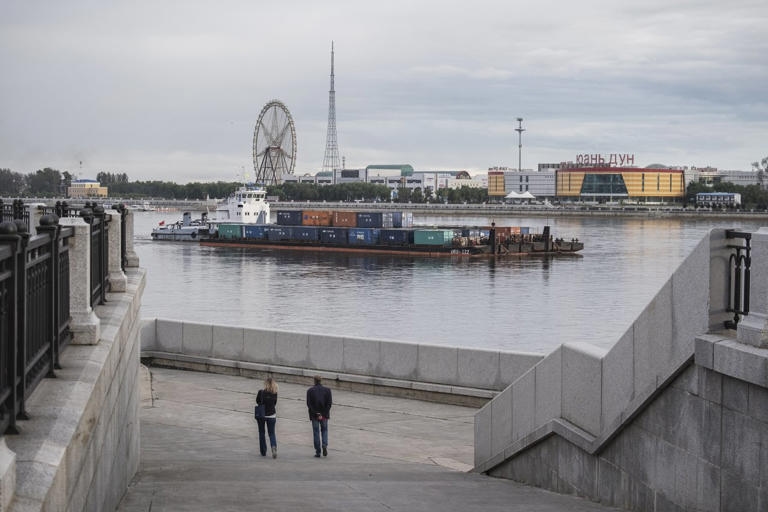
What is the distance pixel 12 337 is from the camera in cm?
473

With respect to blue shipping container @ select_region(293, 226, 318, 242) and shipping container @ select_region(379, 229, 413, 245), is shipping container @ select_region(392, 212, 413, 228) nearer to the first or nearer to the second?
blue shipping container @ select_region(293, 226, 318, 242)

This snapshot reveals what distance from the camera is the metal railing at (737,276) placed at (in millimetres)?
7383

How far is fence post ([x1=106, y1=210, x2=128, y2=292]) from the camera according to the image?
10.5 meters

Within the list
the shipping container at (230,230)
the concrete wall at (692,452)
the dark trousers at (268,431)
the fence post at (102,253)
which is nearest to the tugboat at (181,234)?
the shipping container at (230,230)

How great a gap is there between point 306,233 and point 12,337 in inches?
4179

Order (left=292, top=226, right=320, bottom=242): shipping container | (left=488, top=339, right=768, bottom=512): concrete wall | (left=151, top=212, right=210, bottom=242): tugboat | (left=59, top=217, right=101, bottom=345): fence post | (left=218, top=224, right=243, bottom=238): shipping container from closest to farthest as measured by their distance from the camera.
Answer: (left=488, top=339, right=768, bottom=512): concrete wall → (left=59, top=217, right=101, bottom=345): fence post → (left=292, top=226, right=320, bottom=242): shipping container → (left=218, top=224, right=243, bottom=238): shipping container → (left=151, top=212, right=210, bottom=242): tugboat

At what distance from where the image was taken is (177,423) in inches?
668

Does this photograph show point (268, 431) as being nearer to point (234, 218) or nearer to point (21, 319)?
point (21, 319)

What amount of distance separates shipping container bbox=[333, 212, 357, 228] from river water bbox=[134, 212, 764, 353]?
1065 centimetres

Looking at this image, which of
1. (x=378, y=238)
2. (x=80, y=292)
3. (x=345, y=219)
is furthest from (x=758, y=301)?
(x=345, y=219)

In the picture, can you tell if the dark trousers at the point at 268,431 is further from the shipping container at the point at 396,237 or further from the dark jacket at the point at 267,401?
the shipping container at the point at 396,237

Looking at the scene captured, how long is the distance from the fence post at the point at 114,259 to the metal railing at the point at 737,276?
19.4 ft

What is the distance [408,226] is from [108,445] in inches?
4267

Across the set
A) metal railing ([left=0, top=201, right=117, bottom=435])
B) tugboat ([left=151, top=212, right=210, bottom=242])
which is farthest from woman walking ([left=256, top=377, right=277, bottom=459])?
tugboat ([left=151, top=212, right=210, bottom=242])
